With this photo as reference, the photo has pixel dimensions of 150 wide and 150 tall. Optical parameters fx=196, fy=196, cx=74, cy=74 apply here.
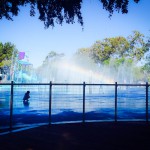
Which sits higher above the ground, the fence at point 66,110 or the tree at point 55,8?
the tree at point 55,8

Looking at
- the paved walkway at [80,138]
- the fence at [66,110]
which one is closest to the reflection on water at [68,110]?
the fence at [66,110]

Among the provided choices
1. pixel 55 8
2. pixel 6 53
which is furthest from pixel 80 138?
pixel 6 53

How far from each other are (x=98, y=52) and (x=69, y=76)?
32.6 metres

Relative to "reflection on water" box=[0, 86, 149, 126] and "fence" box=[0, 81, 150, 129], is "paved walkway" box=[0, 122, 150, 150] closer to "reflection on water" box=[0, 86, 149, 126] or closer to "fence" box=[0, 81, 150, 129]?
"fence" box=[0, 81, 150, 129]

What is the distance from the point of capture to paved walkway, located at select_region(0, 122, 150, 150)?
4.75 m

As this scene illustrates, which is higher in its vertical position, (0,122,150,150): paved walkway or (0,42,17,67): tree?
(0,42,17,67): tree

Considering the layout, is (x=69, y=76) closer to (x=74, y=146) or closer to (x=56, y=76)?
(x=56, y=76)

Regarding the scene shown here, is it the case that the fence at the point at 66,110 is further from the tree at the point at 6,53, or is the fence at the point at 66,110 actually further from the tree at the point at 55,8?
the tree at the point at 6,53

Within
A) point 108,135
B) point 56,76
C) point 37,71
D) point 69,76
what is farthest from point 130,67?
point 37,71

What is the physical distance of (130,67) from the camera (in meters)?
56.3

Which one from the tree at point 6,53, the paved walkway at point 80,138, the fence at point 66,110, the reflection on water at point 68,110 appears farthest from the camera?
the tree at point 6,53

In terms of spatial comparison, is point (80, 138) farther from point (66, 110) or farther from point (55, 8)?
point (66, 110)

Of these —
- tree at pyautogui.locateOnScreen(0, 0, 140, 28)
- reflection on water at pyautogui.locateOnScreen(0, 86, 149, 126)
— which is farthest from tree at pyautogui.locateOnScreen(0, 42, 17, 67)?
tree at pyautogui.locateOnScreen(0, 0, 140, 28)

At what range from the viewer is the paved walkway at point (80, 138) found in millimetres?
4746
